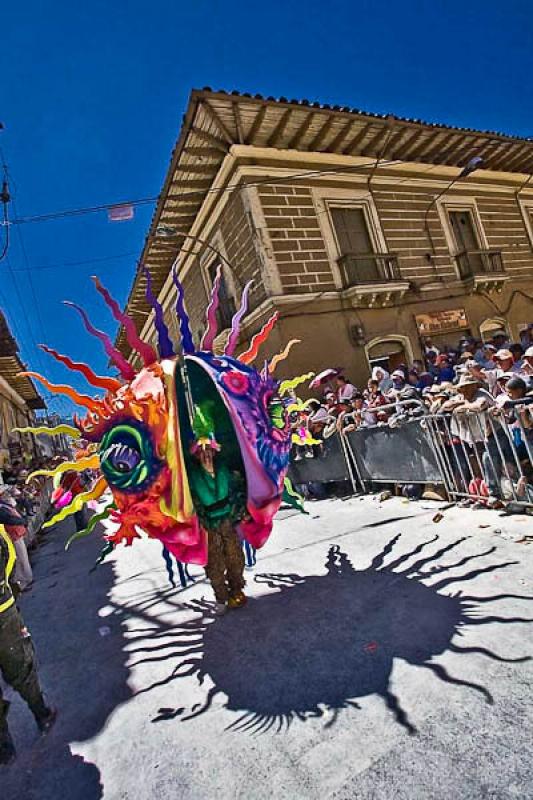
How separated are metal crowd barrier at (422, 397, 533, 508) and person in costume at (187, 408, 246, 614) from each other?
2964mm

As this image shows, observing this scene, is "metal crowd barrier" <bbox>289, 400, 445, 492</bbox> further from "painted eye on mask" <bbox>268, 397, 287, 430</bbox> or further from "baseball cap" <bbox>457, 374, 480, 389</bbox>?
"painted eye on mask" <bbox>268, 397, 287, 430</bbox>

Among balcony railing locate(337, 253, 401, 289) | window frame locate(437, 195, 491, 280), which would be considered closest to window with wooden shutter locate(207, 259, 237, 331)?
balcony railing locate(337, 253, 401, 289)

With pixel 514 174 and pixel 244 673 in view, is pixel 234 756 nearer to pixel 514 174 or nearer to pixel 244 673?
pixel 244 673

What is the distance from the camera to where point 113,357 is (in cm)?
418

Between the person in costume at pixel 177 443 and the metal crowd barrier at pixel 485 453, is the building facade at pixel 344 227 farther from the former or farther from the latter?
the person in costume at pixel 177 443

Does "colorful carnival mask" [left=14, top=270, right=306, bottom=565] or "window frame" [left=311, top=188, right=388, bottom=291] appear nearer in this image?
"colorful carnival mask" [left=14, top=270, right=306, bottom=565]

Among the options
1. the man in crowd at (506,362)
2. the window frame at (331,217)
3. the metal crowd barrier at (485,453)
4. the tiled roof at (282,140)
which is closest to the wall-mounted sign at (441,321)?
the window frame at (331,217)

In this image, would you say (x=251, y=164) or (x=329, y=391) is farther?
(x=251, y=164)

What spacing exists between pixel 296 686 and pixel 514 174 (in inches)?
756

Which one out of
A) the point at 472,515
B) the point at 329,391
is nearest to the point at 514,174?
the point at 329,391

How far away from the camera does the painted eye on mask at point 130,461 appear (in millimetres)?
3520

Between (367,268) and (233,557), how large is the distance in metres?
11.0

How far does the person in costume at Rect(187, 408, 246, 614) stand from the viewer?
3736 millimetres

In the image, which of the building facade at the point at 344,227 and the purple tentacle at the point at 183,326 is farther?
the building facade at the point at 344,227
